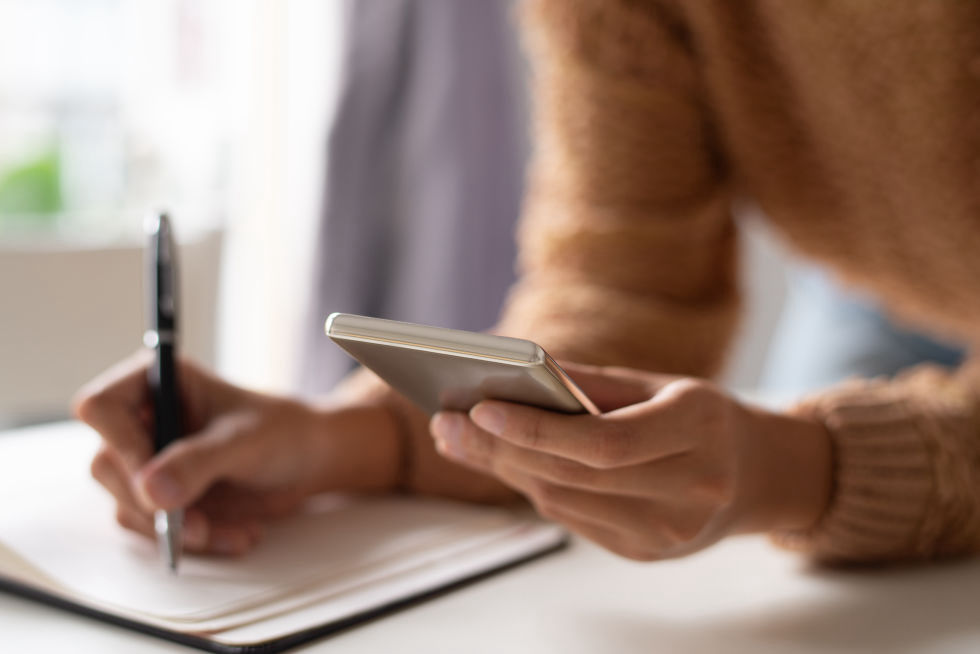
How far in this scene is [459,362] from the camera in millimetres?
314

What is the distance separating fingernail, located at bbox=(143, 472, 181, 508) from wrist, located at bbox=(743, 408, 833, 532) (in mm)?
263

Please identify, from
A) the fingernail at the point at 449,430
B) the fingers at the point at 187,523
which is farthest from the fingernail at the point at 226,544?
the fingernail at the point at 449,430

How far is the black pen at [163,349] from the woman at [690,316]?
12 mm

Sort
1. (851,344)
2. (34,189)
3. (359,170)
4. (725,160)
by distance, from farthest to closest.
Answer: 1. (34,189)
2. (359,170)
3. (851,344)
4. (725,160)

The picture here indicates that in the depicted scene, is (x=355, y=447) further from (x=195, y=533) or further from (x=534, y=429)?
(x=534, y=429)

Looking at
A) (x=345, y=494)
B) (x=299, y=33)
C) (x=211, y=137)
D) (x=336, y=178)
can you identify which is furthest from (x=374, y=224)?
(x=211, y=137)

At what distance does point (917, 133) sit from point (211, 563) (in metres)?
0.52

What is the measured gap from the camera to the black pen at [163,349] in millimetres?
433

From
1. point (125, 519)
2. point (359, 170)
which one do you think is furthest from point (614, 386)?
point (359, 170)

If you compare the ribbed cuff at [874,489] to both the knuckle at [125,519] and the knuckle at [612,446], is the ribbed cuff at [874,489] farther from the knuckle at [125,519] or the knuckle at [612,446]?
the knuckle at [125,519]

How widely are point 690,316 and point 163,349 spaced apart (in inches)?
14.5

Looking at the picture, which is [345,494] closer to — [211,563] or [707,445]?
[211,563]

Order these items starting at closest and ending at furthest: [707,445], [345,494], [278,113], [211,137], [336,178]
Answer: [707,445] < [345,494] < [336,178] < [278,113] < [211,137]

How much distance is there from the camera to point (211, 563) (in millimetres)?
439
